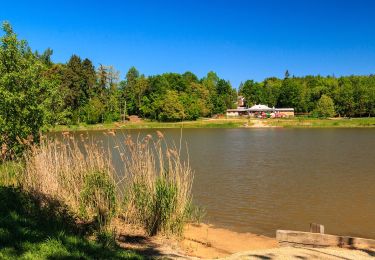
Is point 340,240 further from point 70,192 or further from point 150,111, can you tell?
point 150,111

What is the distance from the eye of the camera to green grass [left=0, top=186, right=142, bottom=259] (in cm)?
528

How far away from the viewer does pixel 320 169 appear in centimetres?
2311

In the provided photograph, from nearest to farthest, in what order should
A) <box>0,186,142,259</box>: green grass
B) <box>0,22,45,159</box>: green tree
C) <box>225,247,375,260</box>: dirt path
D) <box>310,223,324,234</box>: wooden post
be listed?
<box>0,186,142,259</box>: green grass
<box>225,247,375,260</box>: dirt path
<box>310,223,324,234</box>: wooden post
<box>0,22,45,159</box>: green tree

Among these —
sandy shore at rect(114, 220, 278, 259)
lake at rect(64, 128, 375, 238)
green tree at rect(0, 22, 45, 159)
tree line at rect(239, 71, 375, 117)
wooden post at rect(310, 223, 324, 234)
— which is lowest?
lake at rect(64, 128, 375, 238)

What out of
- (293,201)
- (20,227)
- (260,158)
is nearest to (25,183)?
(20,227)

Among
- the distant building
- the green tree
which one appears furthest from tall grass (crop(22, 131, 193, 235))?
the distant building

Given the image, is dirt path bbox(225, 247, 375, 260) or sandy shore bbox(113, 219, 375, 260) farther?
sandy shore bbox(113, 219, 375, 260)

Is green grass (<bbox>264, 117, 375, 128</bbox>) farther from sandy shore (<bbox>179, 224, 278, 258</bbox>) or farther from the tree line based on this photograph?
sandy shore (<bbox>179, 224, 278, 258</bbox>)

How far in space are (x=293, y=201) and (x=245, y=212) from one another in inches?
108

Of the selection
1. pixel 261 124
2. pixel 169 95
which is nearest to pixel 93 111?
pixel 169 95

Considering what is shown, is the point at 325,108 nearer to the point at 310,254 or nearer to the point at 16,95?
the point at 16,95

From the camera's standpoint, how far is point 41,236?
5910 millimetres

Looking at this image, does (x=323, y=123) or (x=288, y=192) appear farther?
(x=323, y=123)

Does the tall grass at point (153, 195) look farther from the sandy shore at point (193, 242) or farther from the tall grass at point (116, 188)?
the sandy shore at point (193, 242)
